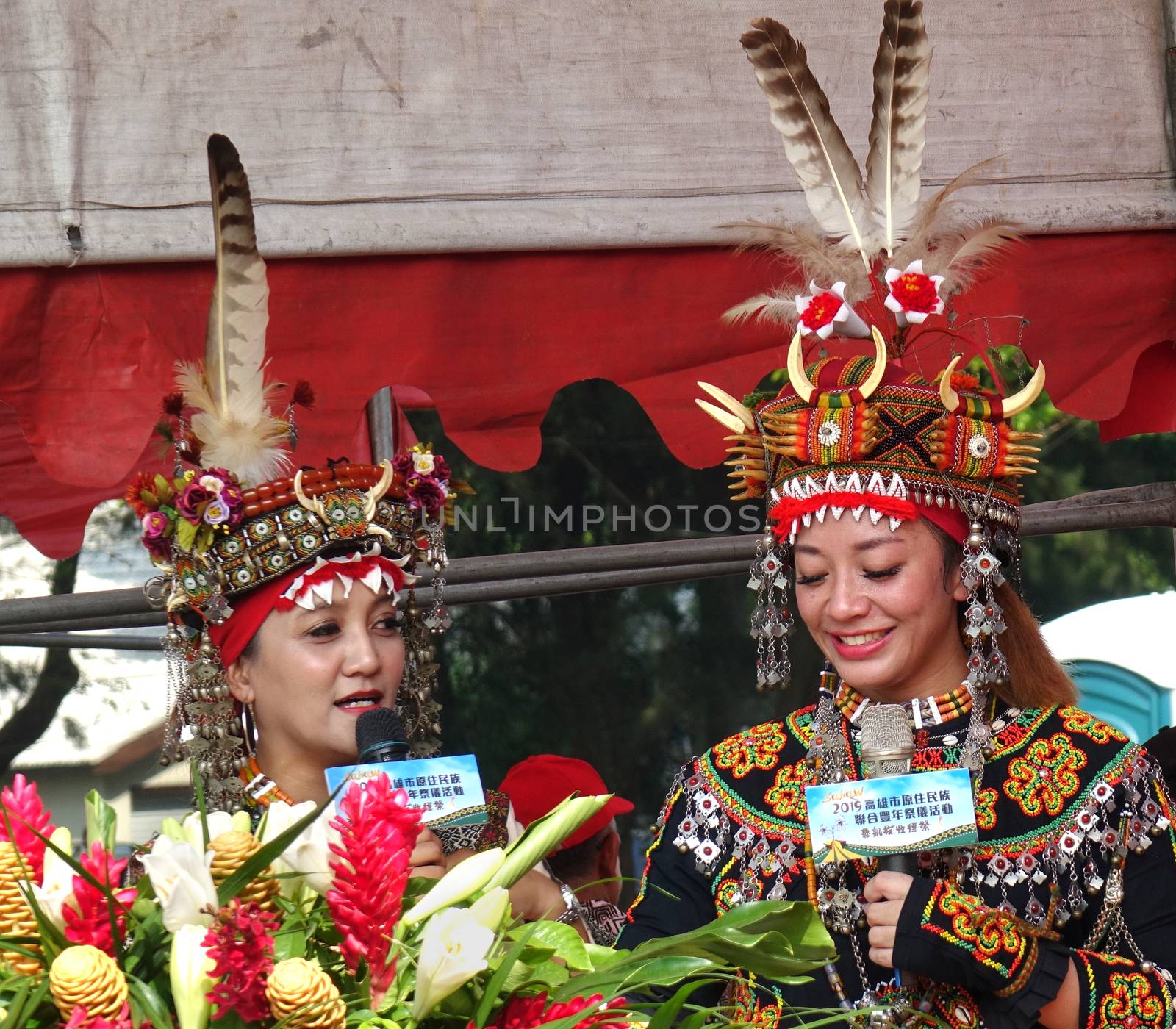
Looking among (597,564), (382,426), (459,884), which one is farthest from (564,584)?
(459,884)

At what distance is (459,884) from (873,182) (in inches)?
70.2

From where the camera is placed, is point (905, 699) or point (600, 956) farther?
point (905, 699)

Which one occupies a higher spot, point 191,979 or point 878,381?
point 878,381

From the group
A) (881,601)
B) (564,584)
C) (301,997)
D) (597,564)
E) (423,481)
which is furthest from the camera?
(564,584)

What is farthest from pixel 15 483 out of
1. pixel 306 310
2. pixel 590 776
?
pixel 590 776

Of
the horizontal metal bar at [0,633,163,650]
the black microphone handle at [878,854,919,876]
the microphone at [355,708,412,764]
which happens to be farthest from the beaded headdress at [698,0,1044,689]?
the horizontal metal bar at [0,633,163,650]

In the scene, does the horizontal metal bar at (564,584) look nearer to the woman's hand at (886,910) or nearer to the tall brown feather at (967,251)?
the tall brown feather at (967,251)

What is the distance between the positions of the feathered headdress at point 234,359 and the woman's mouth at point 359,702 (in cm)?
46

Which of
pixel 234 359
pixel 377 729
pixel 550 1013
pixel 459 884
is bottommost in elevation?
pixel 550 1013

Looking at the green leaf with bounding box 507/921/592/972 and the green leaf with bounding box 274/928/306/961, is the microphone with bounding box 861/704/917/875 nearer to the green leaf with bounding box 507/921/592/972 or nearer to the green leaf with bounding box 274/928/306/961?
the green leaf with bounding box 507/921/592/972

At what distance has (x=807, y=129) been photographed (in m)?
2.79

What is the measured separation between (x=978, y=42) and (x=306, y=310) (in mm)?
1328

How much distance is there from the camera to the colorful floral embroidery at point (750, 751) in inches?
102

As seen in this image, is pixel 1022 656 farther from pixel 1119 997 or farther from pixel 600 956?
pixel 600 956
